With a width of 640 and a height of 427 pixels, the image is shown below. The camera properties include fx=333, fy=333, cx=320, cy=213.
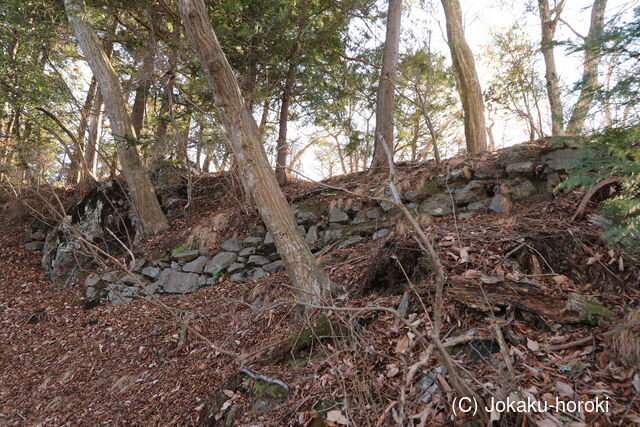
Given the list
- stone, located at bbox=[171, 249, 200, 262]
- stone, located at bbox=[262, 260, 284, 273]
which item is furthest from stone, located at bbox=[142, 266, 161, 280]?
stone, located at bbox=[262, 260, 284, 273]

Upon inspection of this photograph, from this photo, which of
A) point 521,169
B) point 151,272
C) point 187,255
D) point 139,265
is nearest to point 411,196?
point 521,169

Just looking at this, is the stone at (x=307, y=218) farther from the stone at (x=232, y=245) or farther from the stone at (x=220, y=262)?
the stone at (x=220, y=262)

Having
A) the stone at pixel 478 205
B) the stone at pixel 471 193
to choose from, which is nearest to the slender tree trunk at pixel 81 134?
the stone at pixel 471 193

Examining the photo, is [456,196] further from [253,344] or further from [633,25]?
[253,344]

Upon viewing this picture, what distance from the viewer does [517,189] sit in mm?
4781

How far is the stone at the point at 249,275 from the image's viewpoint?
578 cm

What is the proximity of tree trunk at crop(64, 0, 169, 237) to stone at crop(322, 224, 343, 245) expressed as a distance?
12.9ft

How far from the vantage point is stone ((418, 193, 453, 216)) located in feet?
16.8

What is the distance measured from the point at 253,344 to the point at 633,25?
15.4ft

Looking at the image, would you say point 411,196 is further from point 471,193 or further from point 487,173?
point 487,173

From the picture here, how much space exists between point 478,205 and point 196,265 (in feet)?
16.6

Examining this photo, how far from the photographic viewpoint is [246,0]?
21.0 ft

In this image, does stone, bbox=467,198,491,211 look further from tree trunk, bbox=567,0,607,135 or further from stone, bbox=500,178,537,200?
tree trunk, bbox=567,0,607,135

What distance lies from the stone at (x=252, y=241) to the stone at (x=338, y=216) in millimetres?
1411
